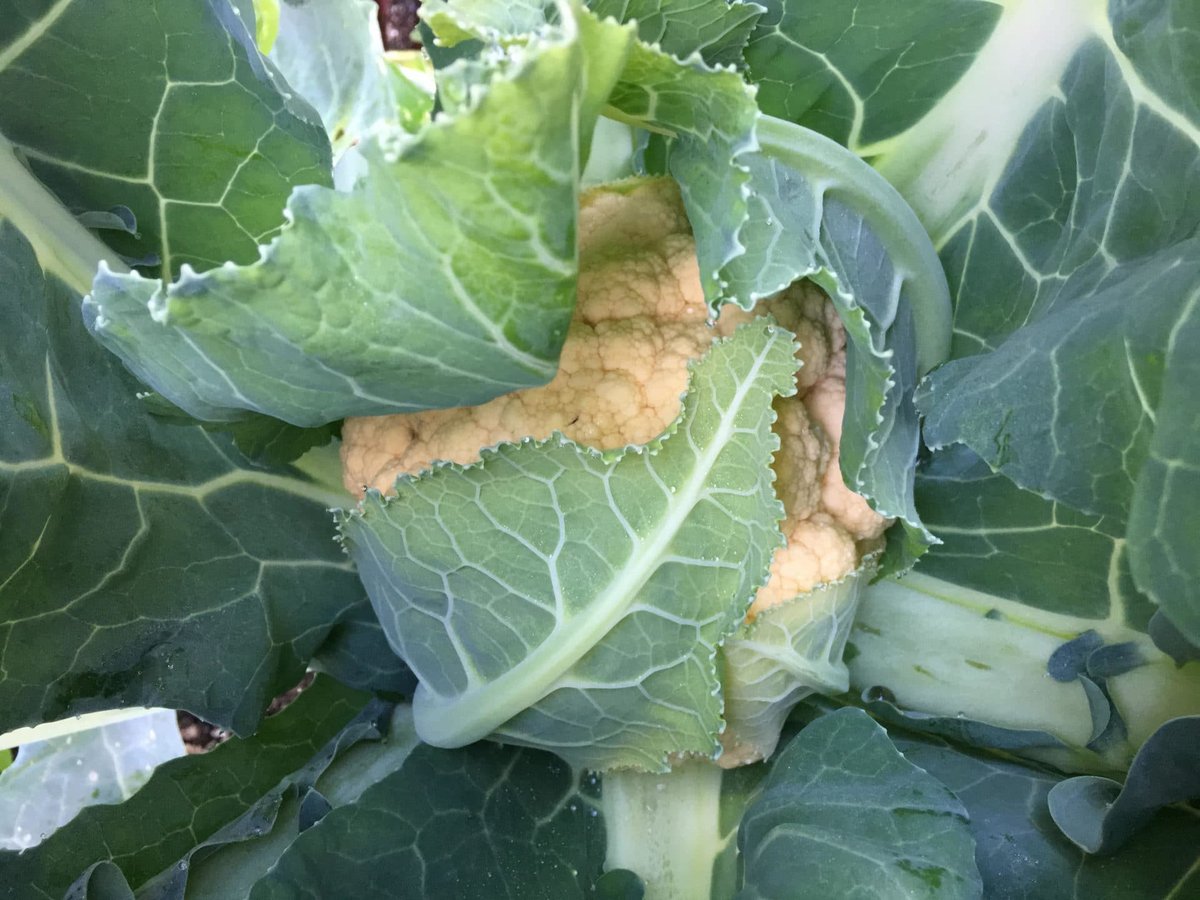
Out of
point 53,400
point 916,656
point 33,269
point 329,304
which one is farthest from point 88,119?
point 916,656

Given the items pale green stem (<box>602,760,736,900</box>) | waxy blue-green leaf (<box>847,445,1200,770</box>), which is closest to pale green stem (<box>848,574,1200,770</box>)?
waxy blue-green leaf (<box>847,445,1200,770</box>)

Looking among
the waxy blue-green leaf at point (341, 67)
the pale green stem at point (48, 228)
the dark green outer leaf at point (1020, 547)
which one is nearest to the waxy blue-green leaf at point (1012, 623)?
the dark green outer leaf at point (1020, 547)

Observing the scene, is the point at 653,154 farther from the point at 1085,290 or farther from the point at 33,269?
the point at 33,269

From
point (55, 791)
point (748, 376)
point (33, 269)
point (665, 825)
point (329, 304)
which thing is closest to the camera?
point (329, 304)

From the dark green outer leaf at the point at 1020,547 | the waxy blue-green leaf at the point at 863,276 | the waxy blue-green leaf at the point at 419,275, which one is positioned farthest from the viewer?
the dark green outer leaf at the point at 1020,547

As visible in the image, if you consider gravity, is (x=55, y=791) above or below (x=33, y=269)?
below

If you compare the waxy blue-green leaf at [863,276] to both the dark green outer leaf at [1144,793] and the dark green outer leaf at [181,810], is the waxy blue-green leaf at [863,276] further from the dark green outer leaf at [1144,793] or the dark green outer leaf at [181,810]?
the dark green outer leaf at [181,810]

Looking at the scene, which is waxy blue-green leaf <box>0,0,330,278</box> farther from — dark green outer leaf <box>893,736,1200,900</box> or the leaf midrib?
dark green outer leaf <box>893,736,1200,900</box>
